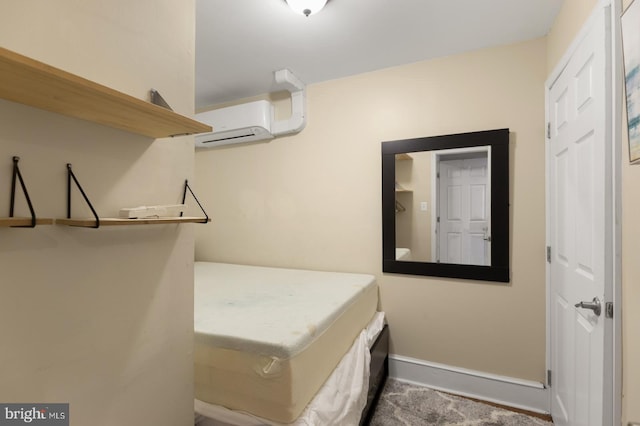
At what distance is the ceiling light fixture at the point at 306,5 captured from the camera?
1579 millimetres

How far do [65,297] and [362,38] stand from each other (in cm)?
206

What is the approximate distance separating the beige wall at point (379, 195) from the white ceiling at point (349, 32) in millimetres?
150

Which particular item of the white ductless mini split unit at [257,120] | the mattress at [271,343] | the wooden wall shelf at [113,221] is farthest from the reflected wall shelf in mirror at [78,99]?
the white ductless mini split unit at [257,120]

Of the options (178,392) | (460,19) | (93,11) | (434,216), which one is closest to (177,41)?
(93,11)

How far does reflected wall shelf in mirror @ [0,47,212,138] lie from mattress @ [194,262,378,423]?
0.84 meters

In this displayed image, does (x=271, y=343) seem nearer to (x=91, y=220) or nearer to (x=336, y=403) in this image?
(x=336, y=403)

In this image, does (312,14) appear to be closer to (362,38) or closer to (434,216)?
(362,38)

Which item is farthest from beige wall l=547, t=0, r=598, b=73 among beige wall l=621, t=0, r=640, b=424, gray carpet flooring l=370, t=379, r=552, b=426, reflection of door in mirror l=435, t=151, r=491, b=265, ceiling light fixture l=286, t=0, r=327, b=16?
Result: gray carpet flooring l=370, t=379, r=552, b=426

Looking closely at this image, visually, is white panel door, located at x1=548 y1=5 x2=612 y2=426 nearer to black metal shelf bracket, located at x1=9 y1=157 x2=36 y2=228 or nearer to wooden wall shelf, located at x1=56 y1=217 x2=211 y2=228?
wooden wall shelf, located at x1=56 y1=217 x2=211 y2=228

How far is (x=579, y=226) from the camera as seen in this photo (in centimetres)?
143

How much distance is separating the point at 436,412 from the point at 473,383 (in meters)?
0.38

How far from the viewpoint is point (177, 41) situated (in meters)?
0.99

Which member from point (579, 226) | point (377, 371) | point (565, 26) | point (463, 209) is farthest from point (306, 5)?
point (377, 371)

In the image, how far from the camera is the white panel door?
3.89ft
